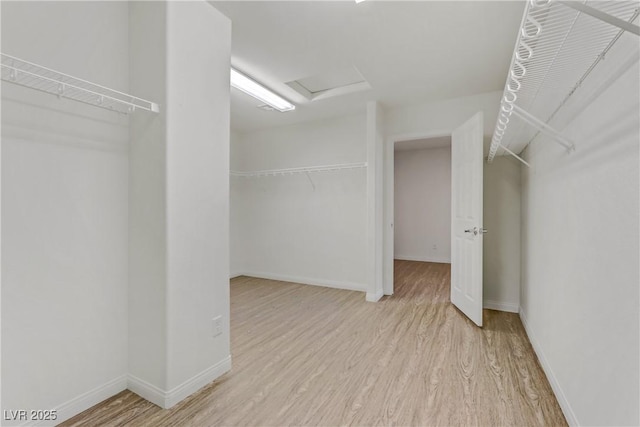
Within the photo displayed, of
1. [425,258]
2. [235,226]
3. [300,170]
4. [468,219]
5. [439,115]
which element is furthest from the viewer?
[425,258]

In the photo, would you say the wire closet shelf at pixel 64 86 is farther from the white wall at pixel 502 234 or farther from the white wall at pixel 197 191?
the white wall at pixel 502 234

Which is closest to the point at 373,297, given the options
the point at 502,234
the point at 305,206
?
the point at 502,234


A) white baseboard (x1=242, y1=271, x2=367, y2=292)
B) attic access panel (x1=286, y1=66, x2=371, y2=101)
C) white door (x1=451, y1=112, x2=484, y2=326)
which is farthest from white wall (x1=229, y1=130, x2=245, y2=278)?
white door (x1=451, y1=112, x2=484, y2=326)

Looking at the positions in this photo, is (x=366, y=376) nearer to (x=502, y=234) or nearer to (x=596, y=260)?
→ (x=596, y=260)

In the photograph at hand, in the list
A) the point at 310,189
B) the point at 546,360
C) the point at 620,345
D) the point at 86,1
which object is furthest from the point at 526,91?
the point at 310,189

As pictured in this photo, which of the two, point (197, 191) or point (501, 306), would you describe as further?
point (501, 306)

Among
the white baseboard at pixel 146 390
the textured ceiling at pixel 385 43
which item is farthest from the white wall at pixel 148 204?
the textured ceiling at pixel 385 43

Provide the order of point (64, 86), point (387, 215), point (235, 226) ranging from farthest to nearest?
point (235, 226)
point (387, 215)
point (64, 86)

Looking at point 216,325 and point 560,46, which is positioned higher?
point 560,46

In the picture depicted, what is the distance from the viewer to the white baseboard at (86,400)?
1570mm

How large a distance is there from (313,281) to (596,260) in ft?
11.8

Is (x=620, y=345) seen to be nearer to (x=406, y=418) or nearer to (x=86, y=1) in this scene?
(x=406, y=418)

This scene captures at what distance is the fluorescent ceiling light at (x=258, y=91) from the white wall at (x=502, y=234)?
256 centimetres

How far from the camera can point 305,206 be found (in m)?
4.69
